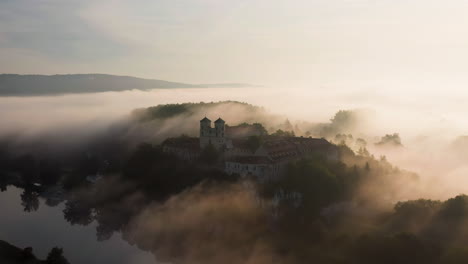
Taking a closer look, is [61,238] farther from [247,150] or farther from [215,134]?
[247,150]

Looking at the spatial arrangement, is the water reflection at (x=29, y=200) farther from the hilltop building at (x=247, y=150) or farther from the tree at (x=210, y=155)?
the tree at (x=210, y=155)

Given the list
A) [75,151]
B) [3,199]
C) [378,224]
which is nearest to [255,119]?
[75,151]

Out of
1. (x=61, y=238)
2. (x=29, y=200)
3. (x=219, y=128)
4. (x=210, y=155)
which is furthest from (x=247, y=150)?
(x=29, y=200)

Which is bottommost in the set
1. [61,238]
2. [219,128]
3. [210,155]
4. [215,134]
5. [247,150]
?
[61,238]

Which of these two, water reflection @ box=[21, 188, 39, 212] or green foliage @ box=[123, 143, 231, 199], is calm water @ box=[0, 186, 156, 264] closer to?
water reflection @ box=[21, 188, 39, 212]

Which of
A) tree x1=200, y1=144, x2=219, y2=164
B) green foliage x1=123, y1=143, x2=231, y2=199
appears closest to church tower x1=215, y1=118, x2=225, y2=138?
tree x1=200, y1=144, x2=219, y2=164

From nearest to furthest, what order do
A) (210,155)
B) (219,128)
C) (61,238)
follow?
(61,238) < (210,155) < (219,128)

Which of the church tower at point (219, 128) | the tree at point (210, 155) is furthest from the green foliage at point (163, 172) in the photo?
the church tower at point (219, 128)
